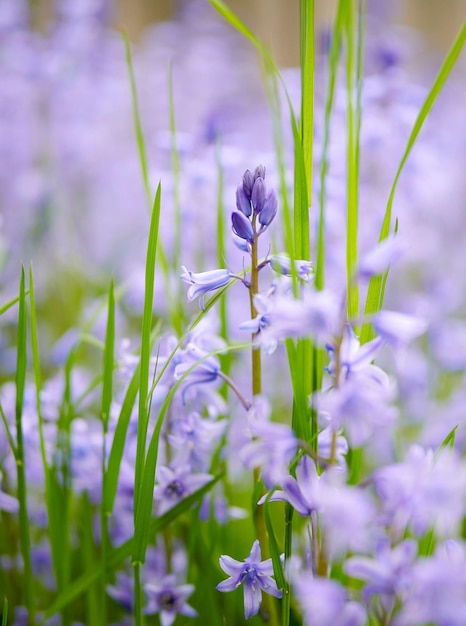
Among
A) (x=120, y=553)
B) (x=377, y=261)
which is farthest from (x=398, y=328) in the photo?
(x=120, y=553)

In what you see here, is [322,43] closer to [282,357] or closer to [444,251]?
[282,357]

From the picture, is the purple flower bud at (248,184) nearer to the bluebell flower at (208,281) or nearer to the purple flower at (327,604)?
the bluebell flower at (208,281)

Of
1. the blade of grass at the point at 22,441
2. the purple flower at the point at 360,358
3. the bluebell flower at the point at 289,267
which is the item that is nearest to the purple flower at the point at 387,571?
the purple flower at the point at 360,358

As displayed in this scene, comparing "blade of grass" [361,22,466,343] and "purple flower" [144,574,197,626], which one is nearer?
"blade of grass" [361,22,466,343]

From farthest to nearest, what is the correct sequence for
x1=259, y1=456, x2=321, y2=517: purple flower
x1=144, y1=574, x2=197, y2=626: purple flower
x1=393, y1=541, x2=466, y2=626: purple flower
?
x1=144, y1=574, x2=197, y2=626: purple flower
x1=259, y1=456, x2=321, y2=517: purple flower
x1=393, y1=541, x2=466, y2=626: purple flower

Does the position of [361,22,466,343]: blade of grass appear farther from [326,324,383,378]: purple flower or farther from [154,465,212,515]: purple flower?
[154,465,212,515]: purple flower

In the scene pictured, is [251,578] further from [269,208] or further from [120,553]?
[269,208]

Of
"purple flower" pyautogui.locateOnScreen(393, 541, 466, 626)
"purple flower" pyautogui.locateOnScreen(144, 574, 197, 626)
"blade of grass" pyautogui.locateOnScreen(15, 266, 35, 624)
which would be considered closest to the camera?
"purple flower" pyautogui.locateOnScreen(393, 541, 466, 626)

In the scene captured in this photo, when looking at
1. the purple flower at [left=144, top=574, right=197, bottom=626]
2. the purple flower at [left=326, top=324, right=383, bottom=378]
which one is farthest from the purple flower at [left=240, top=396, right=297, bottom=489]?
the purple flower at [left=144, top=574, right=197, bottom=626]
